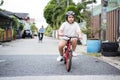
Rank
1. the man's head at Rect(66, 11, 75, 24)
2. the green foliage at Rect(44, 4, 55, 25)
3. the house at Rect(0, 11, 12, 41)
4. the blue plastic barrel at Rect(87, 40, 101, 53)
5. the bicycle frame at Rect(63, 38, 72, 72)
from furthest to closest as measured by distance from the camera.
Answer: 1. the green foliage at Rect(44, 4, 55, 25)
2. the house at Rect(0, 11, 12, 41)
3. the blue plastic barrel at Rect(87, 40, 101, 53)
4. the man's head at Rect(66, 11, 75, 24)
5. the bicycle frame at Rect(63, 38, 72, 72)

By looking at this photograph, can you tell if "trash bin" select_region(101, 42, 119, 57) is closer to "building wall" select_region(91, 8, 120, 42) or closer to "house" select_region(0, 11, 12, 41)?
"building wall" select_region(91, 8, 120, 42)

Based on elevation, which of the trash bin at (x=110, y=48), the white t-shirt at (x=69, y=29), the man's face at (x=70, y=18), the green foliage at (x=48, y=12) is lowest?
the trash bin at (x=110, y=48)

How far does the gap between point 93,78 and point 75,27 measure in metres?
2.67

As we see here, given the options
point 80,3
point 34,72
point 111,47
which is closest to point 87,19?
point 111,47

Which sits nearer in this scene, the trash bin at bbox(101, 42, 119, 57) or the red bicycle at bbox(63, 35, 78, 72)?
the red bicycle at bbox(63, 35, 78, 72)

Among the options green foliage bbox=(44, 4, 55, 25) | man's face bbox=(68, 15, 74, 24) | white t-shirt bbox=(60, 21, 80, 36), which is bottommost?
white t-shirt bbox=(60, 21, 80, 36)

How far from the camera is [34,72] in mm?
10492

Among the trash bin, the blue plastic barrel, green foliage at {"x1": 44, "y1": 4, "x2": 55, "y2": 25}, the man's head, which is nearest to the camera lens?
the man's head

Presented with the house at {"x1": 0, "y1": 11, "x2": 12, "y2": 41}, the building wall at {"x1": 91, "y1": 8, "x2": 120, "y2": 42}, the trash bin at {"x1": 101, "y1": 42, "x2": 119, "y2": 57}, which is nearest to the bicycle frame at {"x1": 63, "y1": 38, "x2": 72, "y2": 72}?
the trash bin at {"x1": 101, "y1": 42, "x2": 119, "y2": 57}

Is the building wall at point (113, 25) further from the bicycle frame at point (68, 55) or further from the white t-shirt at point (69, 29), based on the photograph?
the bicycle frame at point (68, 55)

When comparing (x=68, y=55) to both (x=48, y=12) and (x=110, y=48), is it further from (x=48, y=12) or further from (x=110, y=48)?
(x=48, y=12)

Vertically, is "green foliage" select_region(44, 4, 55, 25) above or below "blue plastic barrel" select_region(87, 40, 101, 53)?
above

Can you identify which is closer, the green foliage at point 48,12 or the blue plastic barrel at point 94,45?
the blue plastic barrel at point 94,45

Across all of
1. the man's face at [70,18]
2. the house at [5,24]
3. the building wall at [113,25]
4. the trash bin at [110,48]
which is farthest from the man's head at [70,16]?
the house at [5,24]
